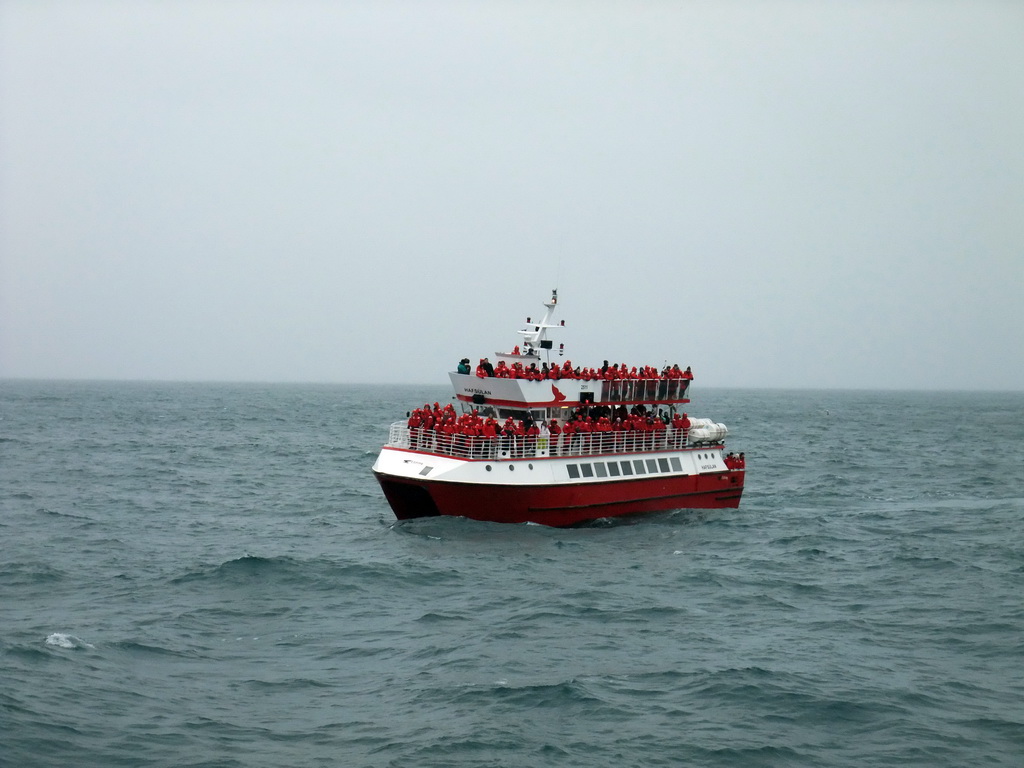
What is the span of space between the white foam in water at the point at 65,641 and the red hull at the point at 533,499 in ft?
51.4

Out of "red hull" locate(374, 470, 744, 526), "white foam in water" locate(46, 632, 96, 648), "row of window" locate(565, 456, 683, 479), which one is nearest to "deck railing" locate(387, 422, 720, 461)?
"row of window" locate(565, 456, 683, 479)

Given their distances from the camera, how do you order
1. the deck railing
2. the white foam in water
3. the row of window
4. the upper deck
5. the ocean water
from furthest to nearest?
the upper deck, the row of window, the deck railing, the white foam in water, the ocean water

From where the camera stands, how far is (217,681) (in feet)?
73.5

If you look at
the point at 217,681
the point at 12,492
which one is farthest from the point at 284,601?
the point at 12,492

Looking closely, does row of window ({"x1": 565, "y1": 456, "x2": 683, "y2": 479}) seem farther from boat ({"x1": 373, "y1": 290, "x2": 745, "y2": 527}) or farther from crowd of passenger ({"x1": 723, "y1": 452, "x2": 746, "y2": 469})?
crowd of passenger ({"x1": 723, "y1": 452, "x2": 746, "y2": 469})

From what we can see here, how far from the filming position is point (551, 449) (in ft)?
135

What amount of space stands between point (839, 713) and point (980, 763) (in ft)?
9.76

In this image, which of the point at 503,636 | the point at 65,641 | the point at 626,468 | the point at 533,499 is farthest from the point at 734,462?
the point at 65,641

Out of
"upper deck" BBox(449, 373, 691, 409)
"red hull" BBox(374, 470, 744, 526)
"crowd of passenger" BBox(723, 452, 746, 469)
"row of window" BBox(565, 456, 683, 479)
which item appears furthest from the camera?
"crowd of passenger" BBox(723, 452, 746, 469)

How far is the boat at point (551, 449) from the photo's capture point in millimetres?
39250

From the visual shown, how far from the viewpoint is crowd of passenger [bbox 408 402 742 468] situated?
130 feet

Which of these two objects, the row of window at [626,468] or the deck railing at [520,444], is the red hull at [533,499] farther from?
the deck railing at [520,444]

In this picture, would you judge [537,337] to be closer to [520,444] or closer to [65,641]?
[520,444]

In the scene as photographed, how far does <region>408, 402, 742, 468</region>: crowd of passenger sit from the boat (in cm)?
5
